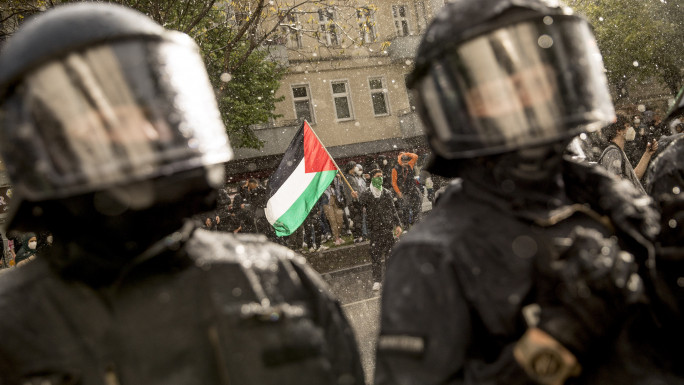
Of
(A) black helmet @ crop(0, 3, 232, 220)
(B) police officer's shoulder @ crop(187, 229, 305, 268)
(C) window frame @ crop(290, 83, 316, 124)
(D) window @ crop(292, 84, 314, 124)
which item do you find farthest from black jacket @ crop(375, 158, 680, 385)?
(D) window @ crop(292, 84, 314, 124)

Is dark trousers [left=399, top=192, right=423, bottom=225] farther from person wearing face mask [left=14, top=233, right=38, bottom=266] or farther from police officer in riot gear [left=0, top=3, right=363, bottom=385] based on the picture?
police officer in riot gear [left=0, top=3, right=363, bottom=385]

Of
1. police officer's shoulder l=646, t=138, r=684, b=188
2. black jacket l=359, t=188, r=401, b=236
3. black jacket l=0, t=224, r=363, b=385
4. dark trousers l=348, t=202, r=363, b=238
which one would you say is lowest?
dark trousers l=348, t=202, r=363, b=238

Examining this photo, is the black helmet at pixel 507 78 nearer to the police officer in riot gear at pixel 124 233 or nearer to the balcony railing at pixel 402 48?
the police officer in riot gear at pixel 124 233

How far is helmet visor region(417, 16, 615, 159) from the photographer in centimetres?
174

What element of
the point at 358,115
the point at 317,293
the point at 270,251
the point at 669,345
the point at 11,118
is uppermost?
the point at 11,118

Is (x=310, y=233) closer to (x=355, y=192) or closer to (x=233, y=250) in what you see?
(x=355, y=192)

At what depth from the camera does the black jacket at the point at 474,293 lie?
1.64m

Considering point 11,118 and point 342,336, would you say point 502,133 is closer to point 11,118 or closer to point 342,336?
point 342,336

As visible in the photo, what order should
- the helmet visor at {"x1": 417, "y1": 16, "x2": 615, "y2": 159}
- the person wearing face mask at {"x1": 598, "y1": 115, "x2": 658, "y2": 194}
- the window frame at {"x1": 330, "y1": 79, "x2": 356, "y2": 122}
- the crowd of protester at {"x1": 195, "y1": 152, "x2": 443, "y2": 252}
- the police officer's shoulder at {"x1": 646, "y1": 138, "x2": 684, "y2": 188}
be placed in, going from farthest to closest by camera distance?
the window frame at {"x1": 330, "y1": 79, "x2": 356, "y2": 122} < the crowd of protester at {"x1": 195, "y1": 152, "x2": 443, "y2": 252} < the person wearing face mask at {"x1": 598, "y1": 115, "x2": 658, "y2": 194} < the police officer's shoulder at {"x1": 646, "y1": 138, "x2": 684, "y2": 188} < the helmet visor at {"x1": 417, "y1": 16, "x2": 615, "y2": 159}

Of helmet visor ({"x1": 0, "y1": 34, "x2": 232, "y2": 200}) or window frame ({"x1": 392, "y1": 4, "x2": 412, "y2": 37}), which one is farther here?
window frame ({"x1": 392, "y1": 4, "x2": 412, "y2": 37})

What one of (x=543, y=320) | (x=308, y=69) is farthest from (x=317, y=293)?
(x=308, y=69)

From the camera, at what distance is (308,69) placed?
88.2ft

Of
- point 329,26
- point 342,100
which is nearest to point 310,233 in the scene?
point 329,26

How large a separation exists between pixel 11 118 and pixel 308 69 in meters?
25.8
